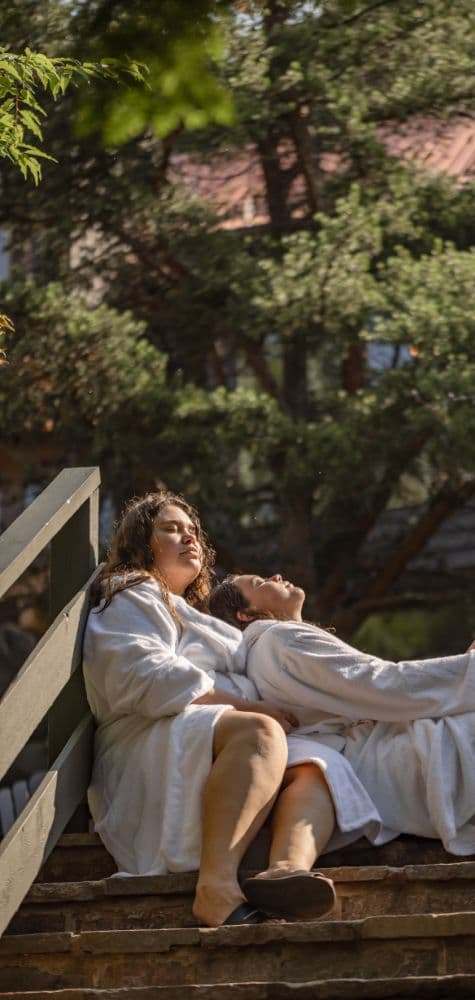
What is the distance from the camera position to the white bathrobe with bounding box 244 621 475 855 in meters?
4.45

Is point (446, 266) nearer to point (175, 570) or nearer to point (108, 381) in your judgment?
point (108, 381)

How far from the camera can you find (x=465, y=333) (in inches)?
413

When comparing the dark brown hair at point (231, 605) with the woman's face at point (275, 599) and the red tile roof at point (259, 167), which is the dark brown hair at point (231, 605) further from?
the red tile roof at point (259, 167)

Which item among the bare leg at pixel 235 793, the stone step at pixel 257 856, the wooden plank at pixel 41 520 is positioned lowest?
the stone step at pixel 257 856

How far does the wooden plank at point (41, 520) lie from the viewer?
389 cm

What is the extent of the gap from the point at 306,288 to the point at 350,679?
655 cm

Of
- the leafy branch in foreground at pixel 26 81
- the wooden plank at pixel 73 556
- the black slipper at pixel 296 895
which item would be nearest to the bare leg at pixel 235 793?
the black slipper at pixel 296 895

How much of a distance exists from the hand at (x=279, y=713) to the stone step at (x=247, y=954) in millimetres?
1125

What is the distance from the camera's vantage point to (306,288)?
1091 centimetres

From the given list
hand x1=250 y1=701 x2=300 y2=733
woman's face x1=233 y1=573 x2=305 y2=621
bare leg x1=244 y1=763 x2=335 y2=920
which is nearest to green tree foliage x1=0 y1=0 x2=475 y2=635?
woman's face x1=233 y1=573 x2=305 y2=621

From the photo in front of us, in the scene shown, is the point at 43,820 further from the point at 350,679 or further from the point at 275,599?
the point at 275,599

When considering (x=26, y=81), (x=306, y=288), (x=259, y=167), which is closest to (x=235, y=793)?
(x=26, y=81)

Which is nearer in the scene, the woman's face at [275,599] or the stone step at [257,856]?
the stone step at [257,856]

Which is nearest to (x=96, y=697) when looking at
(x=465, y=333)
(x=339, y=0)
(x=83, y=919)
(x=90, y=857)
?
(x=90, y=857)
